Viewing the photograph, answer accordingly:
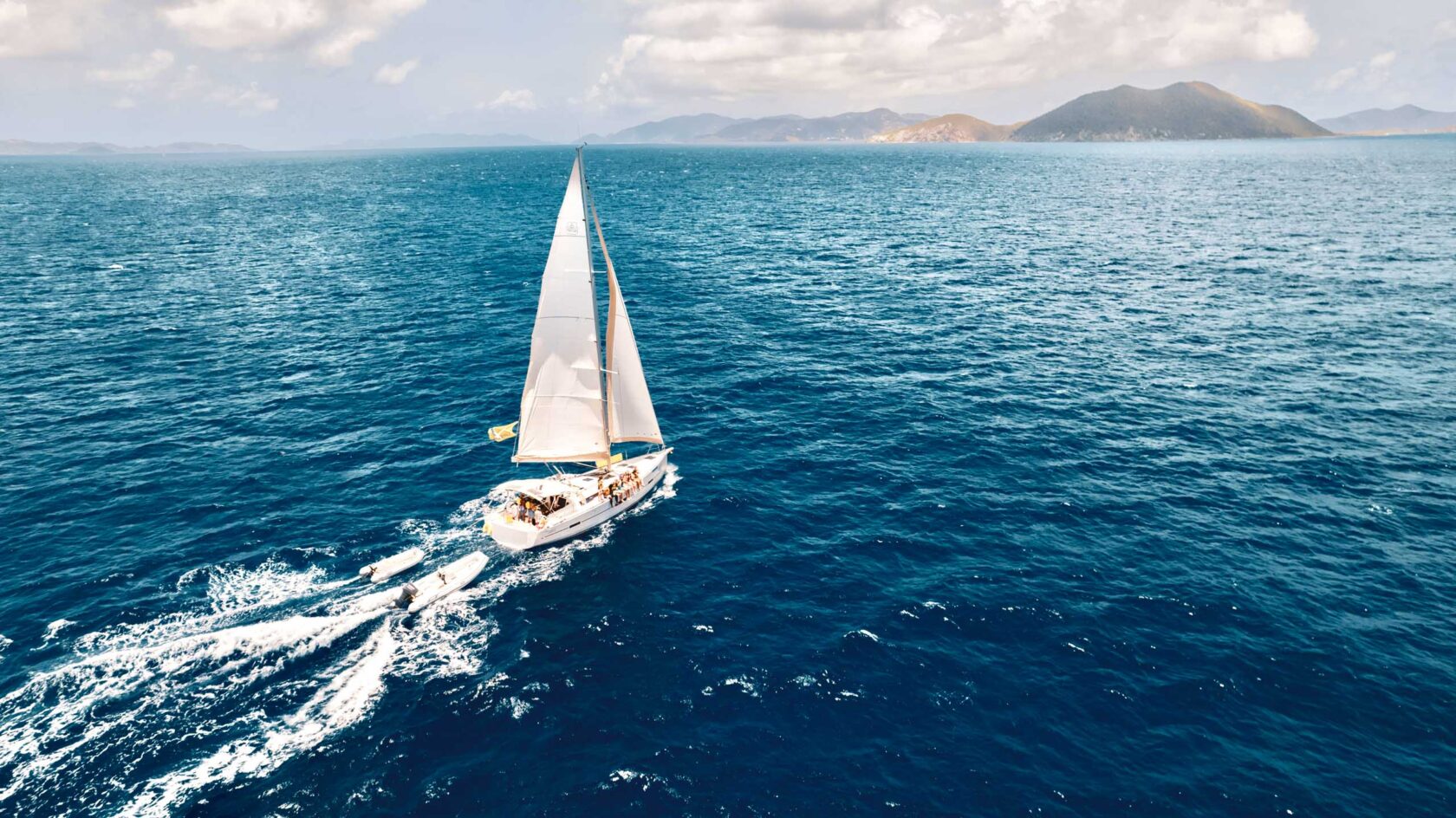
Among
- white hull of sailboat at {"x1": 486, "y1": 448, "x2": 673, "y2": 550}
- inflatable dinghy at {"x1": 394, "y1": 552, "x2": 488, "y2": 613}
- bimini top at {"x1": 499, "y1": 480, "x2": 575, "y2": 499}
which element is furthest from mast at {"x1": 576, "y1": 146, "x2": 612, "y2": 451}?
inflatable dinghy at {"x1": 394, "y1": 552, "x2": 488, "y2": 613}

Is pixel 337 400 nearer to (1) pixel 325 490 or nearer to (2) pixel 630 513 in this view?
(1) pixel 325 490

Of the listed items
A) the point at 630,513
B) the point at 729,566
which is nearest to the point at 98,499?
the point at 630,513

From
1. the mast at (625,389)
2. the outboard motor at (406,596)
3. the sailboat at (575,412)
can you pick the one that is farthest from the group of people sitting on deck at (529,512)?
the mast at (625,389)

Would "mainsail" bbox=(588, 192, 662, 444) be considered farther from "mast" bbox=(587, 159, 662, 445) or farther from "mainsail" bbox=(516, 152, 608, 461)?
"mainsail" bbox=(516, 152, 608, 461)

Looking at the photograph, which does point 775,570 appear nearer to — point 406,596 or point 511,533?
point 511,533

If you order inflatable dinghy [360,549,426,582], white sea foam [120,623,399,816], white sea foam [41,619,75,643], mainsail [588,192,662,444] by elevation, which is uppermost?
mainsail [588,192,662,444]

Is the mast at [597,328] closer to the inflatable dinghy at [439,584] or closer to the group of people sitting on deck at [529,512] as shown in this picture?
the group of people sitting on deck at [529,512]

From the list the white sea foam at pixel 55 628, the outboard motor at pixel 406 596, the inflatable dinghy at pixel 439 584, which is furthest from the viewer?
the inflatable dinghy at pixel 439 584
